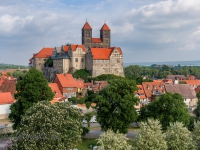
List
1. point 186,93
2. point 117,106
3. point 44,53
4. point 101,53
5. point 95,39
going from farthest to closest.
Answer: point 44,53 < point 95,39 < point 101,53 < point 186,93 < point 117,106

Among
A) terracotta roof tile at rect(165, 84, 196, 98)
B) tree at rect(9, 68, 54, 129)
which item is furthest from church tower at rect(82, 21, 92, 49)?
tree at rect(9, 68, 54, 129)

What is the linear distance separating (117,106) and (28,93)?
11063 mm

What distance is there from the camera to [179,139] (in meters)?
25.8

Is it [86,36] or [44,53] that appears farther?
[44,53]

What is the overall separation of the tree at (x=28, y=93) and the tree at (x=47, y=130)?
26.2 feet

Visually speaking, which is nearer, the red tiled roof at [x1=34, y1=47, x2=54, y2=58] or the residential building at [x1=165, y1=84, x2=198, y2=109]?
the residential building at [x1=165, y1=84, x2=198, y2=109]

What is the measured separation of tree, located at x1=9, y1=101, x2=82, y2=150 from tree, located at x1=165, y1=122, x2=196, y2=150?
925 centimetres

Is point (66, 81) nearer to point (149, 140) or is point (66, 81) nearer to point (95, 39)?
point (95, 39)

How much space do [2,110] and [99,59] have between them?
4315cm

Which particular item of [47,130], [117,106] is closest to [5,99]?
[117,106]

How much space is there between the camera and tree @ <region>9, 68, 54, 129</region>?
107 ft

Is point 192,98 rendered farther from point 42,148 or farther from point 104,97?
point 42,148

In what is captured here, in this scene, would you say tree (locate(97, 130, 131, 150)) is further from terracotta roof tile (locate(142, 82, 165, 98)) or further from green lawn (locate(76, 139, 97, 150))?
terracotta roof tile (locate(142, 82, 165, 98))

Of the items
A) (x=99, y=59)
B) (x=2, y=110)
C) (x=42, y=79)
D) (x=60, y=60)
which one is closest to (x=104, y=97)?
(x=42, y=79)
